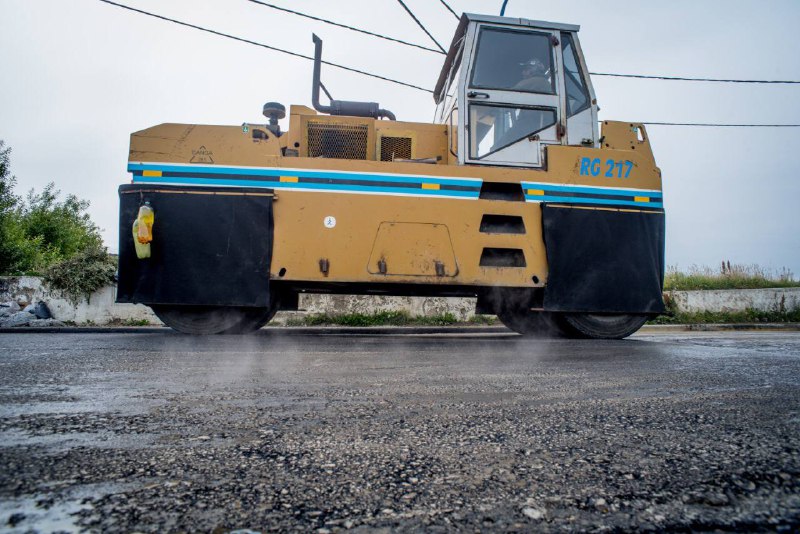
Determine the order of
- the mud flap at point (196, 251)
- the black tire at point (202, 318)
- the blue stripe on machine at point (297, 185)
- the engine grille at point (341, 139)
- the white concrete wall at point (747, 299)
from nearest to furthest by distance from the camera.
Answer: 1. the mud flap at point (196, 251)
2. the blue stripe on machine at point (297, 185)
3. the black tire at point (202, 318)
4. the engine grille at point (341, 139)
5. the white concrete wall at point (747, 299)

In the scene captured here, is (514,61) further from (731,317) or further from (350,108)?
(731,317)

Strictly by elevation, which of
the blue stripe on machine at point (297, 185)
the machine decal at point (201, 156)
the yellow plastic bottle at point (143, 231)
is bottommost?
the yellow plastic bottle at point (143, 231)

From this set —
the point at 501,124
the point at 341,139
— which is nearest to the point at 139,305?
the point at 341,139

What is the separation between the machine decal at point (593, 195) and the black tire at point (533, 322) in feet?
4.30

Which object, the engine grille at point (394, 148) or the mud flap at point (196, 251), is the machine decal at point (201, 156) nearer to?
the mud flap at point (196, 251)

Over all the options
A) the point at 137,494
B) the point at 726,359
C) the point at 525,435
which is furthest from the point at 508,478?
the point at 726,359

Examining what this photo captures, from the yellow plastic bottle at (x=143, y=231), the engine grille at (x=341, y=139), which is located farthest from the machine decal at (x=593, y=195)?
the yellow plastic bottle at (x=143, y=231)

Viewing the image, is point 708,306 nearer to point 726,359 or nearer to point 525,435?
point 726,359

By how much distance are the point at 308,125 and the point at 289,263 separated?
156 cm

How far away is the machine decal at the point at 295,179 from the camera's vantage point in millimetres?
4391

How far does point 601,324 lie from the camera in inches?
196

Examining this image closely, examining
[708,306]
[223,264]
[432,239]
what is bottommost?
[708,306]

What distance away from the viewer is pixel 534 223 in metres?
4.61

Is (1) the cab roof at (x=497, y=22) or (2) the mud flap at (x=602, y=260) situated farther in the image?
(1) the cab roof at (x=497, y=22)
